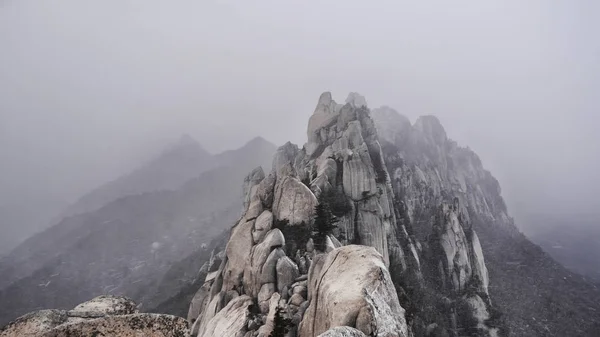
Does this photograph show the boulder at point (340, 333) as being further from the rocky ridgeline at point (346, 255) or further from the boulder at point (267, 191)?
the boulder at point (267, 191)

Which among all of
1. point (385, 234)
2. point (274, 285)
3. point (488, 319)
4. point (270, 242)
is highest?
point (270, 242)

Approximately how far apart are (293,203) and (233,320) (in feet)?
66.7

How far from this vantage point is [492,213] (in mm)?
187375

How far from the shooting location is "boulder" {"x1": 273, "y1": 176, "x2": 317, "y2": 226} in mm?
45750

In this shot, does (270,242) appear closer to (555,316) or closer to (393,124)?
(555,316)

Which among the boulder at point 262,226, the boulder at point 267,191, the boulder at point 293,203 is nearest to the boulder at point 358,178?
the boulder at point 267,191

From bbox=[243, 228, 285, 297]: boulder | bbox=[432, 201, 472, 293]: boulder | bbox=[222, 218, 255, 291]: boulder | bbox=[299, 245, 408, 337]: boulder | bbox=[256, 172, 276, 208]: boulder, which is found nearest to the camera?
bbox=[299, 245, 408, 337]: boulder

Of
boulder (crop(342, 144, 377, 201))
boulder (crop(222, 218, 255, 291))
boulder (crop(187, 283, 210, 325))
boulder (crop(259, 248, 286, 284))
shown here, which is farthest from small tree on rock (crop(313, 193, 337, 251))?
boulder (crop(342, 144, 377, 201))

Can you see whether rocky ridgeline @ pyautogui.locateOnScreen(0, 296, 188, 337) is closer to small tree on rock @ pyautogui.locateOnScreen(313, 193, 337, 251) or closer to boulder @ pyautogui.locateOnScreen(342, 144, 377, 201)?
small tree on rock @ pyautogui.locateOnScreen(313, 193, 337, 251)

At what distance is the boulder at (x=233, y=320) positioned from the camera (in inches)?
1070

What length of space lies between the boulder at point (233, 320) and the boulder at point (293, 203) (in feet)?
45.8

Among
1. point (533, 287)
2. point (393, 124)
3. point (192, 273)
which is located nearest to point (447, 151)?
point (393, 124)

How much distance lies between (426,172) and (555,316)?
66.9m

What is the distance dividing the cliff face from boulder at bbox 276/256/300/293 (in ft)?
0.34
